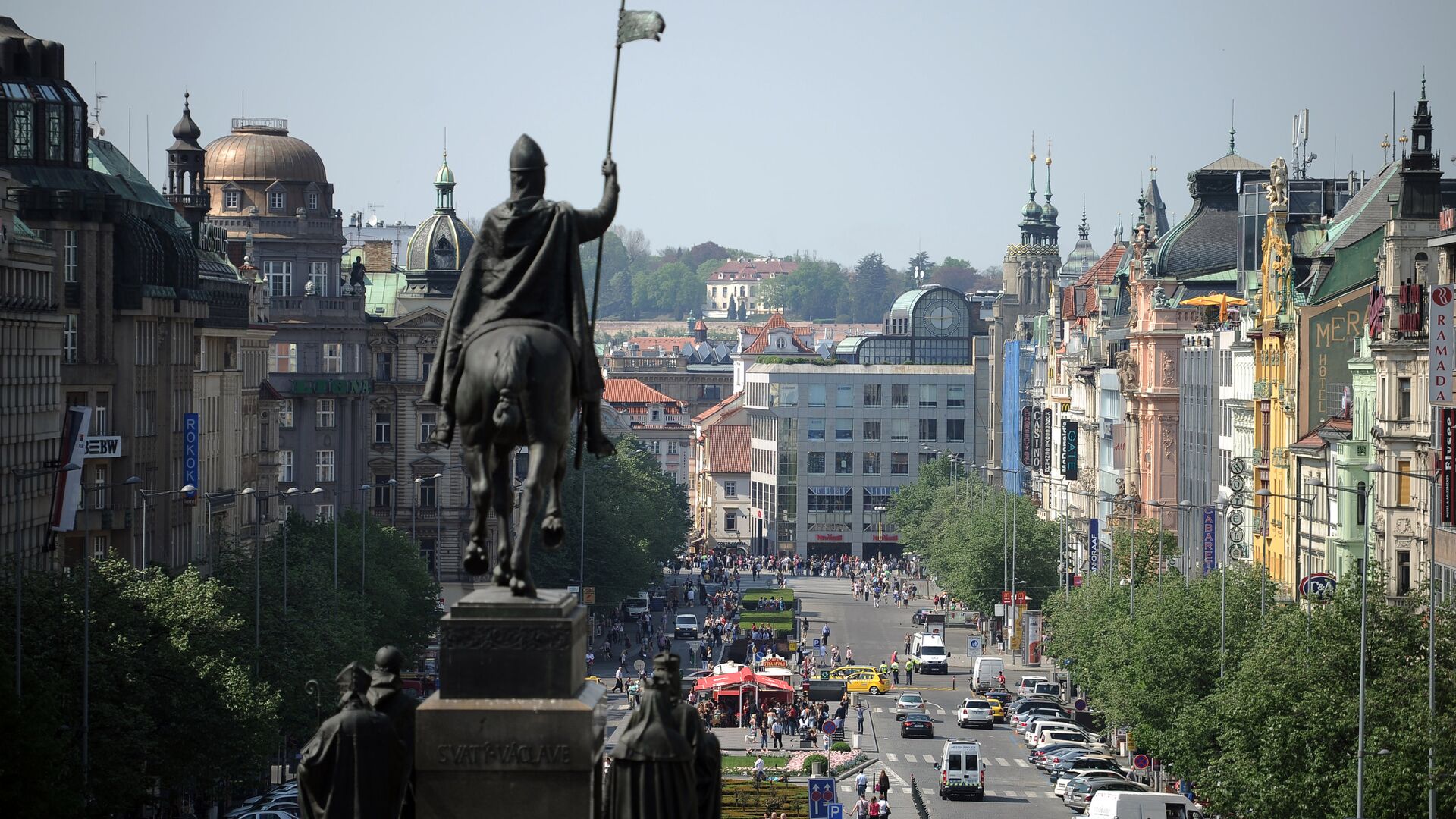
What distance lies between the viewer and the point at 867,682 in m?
139

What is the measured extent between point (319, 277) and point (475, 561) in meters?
146

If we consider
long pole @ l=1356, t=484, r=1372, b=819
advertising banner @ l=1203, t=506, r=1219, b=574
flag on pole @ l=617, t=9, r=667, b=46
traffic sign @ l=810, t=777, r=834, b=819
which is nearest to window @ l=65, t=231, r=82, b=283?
traffic sign @ l=810, t=777, r=834, b=819

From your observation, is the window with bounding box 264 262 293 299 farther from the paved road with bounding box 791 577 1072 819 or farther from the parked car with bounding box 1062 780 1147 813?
the parked car with bounding box 1062 780 1147 813

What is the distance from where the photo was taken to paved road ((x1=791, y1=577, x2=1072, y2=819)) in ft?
309

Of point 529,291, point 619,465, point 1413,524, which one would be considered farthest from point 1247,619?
point 619,465

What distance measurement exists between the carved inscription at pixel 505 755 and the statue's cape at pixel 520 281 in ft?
9.44

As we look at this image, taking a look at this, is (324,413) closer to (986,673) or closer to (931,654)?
(931,654)

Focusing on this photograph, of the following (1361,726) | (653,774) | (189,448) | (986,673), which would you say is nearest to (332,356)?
(189,448)

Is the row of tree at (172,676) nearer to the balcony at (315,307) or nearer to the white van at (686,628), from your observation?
the balcony at (315,307)

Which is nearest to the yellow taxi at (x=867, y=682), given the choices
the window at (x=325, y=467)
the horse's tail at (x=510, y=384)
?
the window at (x=325, y=467)

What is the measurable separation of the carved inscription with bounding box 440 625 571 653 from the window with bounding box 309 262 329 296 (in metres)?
147

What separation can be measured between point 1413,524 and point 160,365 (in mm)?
49722

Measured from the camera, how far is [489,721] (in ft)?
72.5

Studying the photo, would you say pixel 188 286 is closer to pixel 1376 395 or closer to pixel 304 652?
pixel 304 652
